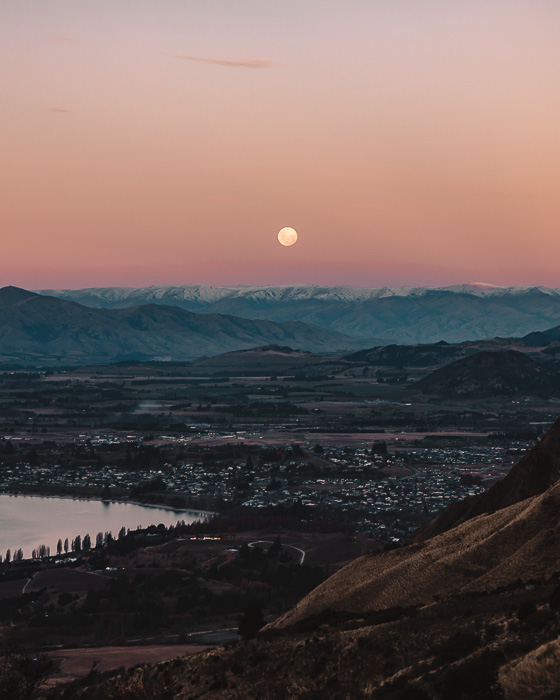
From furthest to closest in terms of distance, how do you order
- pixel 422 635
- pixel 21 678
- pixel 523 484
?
pixel 523 484 < pixel 21 678 < pixel 422 635

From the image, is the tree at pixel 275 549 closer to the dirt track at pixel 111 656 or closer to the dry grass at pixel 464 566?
the dirt track at pixel 111 656

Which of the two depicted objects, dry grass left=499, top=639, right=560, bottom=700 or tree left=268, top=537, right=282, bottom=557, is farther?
tree left=268, top=537, right=282, bottom=557

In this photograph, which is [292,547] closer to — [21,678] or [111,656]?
[111,656]

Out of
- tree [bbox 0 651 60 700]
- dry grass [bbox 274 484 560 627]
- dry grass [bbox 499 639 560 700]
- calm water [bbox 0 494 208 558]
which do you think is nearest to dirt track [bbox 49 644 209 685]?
dry grass [bbox 274 484 560 627]

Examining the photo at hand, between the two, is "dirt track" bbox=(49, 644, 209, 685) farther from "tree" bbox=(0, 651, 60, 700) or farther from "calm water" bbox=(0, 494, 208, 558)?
"calm water" bbox=(0, 494, 208, 558)

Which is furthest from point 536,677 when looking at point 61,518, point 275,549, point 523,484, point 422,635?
point 61,518

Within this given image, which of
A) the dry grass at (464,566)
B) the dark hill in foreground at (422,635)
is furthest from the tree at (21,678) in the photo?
the dry grass at (464,566)

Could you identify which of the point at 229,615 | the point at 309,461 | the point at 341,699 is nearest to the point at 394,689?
the point at 341,699
